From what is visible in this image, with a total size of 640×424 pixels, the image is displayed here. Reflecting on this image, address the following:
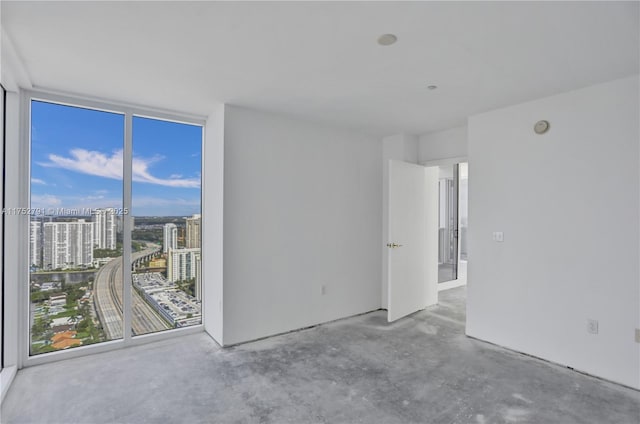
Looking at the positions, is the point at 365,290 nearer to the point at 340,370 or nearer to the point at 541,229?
the point at 340,370

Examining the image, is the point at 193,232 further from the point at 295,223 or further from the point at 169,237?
the point at 295,223

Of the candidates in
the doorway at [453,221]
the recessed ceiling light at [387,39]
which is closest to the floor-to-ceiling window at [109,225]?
the recessed ceiling light at [387,39]

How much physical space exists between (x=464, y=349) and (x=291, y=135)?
290 centimetres

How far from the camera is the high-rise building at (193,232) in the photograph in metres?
3.73

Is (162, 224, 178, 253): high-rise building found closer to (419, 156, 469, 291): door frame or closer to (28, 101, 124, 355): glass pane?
(28, 101, 124, 355): glass pane

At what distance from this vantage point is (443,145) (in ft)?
14.3

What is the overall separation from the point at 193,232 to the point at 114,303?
1024mm

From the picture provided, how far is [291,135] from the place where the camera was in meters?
3.79

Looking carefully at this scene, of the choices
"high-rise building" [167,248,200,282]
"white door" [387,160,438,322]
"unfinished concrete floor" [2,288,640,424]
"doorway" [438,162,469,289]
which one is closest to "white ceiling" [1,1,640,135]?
"white door" [387,160,438,322]

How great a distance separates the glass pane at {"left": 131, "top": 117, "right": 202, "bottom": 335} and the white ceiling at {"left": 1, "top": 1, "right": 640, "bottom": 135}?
48 cm

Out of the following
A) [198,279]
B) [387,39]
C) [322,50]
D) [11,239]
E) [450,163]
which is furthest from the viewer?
[450,163]

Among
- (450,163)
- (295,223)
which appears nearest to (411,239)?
(450,163)

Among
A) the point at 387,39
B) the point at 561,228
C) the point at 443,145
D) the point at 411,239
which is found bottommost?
the point at 411,239

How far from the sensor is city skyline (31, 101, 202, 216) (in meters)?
3.01
